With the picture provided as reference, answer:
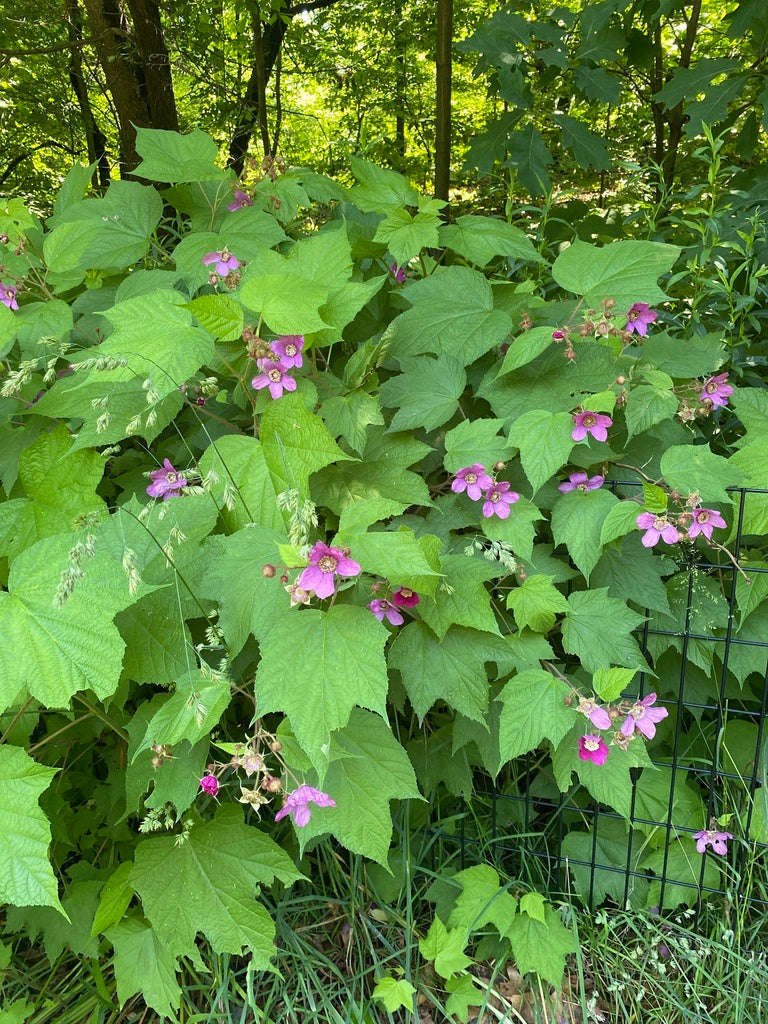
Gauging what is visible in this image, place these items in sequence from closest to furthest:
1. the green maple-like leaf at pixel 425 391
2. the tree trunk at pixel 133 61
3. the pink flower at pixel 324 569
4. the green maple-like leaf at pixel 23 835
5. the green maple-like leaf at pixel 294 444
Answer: the pink flower at pixel 324 569 → the green maple-like leaf at pixel 23 835 → the green maple-like leaf at pixel 294 444 → the green maple-like leaf at pixel 425 391 → the tree trunk at pixel 133 61

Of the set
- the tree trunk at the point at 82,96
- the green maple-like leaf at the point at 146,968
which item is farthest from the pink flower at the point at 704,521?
the tree trunk at the point at 82,96

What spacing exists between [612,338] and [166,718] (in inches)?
51.1

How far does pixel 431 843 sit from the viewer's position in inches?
80.8

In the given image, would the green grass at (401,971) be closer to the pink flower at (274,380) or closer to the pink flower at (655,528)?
the pink flower at (655,528)

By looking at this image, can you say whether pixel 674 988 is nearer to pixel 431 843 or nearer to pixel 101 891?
pixel 431 843

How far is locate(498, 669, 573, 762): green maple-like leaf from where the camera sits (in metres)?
1.58

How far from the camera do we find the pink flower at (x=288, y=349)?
155cm

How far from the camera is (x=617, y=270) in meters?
1.73

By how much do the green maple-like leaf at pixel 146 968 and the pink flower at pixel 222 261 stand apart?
1.56 metres

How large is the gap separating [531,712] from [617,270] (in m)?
1.02

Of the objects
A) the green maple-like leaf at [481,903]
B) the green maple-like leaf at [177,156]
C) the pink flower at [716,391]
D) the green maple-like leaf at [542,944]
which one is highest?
the green maple-like leaf at [177,156]

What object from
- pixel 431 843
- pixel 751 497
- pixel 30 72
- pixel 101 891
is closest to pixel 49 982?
pixel 101 891

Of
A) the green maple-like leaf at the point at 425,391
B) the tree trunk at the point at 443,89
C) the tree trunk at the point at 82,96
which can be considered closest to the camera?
the green maple-like leaf at the point at 425,391

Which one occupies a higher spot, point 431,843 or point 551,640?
point 551,640
